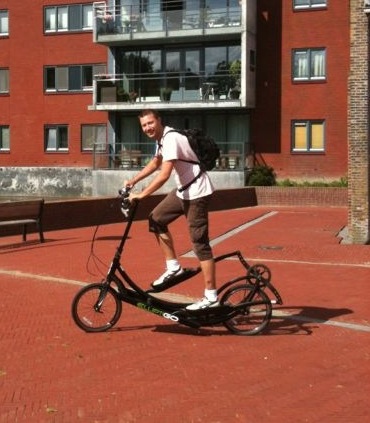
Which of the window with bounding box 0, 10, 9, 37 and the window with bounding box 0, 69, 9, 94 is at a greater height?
the window with bounding box 0, 10, 9, 37

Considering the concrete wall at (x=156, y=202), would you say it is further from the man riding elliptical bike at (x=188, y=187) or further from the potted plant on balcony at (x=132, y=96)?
the potted plant on balcony at (x=132, y=96)

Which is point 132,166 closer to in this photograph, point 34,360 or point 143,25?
point 143,25

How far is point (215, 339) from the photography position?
6.71 metres

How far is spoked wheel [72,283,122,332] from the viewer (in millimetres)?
6805

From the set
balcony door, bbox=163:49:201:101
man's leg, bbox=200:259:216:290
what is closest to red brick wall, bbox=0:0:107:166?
balcony door, bbox=163:49:201:101

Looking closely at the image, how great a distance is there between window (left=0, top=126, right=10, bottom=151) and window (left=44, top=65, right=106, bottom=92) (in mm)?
3383

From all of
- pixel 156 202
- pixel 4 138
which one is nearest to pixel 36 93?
pixel 4 138

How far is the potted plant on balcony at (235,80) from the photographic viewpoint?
106ft

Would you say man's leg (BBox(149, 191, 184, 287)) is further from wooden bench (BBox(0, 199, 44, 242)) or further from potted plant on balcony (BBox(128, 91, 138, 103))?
potted plant on balcony (BBox(128, 91, 138, 103))

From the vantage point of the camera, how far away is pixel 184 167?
261 inches

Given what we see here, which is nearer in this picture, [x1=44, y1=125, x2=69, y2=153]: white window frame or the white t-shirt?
the white t-shirt

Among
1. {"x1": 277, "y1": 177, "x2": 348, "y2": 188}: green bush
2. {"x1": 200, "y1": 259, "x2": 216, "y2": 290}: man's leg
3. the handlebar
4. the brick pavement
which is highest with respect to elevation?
the handlebar

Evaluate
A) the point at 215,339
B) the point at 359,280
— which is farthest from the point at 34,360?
the point at 359,280

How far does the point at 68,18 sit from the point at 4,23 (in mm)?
4270
